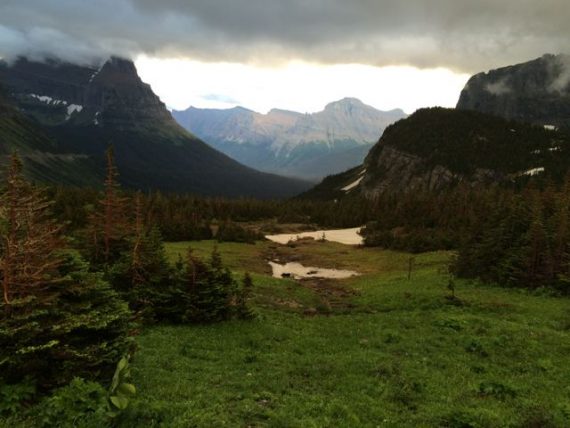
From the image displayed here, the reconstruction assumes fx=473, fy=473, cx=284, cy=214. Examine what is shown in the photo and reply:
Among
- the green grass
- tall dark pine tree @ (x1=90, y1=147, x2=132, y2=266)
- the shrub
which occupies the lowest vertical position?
the green grass

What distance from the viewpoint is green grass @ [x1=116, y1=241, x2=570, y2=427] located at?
50.6 feet

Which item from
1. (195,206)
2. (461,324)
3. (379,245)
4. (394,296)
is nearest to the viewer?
(461,324)

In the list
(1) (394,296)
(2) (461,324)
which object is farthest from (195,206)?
(2) (461,324)

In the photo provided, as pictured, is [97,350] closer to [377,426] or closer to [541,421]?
[377,426]

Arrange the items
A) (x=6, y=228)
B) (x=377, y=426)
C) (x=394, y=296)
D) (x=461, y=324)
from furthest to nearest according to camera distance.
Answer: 1. (x=394, y=296)
2. (x=461, y=324)
3. (x=6, y=228)
4. (x=377, y=426)

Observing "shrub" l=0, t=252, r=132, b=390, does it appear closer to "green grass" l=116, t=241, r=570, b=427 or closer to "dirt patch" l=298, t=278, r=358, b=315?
"green grass" l=116, t=241, r=570, b=427

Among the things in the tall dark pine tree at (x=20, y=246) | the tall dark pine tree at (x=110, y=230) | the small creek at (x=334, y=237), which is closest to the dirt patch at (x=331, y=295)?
the tall dark pine tree at (x=110, y=230)

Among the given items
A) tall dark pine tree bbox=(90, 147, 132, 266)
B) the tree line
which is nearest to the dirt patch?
tall dark pine tree bbox=(90, 147, 132, 266)

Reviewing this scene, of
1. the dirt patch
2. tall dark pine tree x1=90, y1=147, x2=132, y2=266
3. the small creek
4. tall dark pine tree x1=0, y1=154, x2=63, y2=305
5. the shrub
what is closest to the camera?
the shrub

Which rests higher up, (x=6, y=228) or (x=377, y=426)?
(x=6, y=228)

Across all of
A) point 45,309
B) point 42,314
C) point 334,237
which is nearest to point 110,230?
point 45,309

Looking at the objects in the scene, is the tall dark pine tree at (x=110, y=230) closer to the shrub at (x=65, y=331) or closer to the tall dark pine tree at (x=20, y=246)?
the shrub at (x=65, y=331)

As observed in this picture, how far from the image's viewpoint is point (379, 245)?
99.0 meters

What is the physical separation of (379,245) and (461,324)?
70069 millimetres
